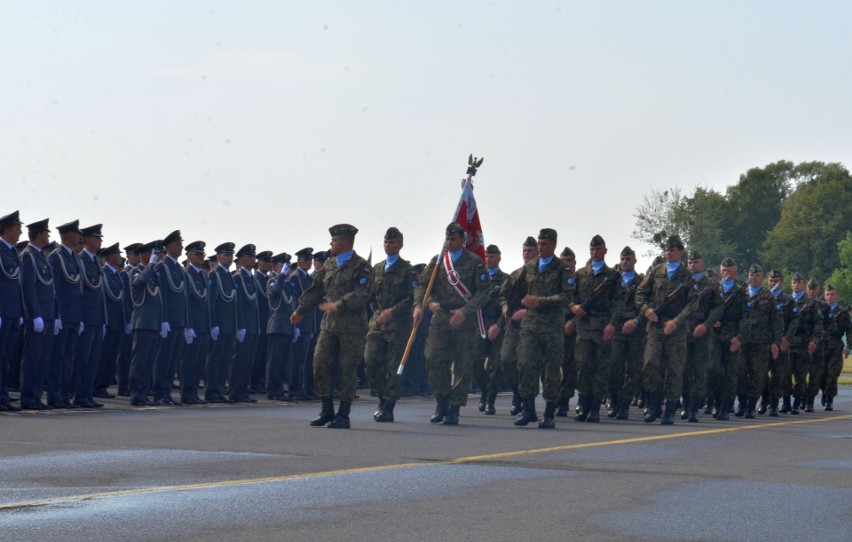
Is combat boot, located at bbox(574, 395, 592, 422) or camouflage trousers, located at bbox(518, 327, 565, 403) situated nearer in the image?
camouflage trousers, located at bbox(518, 327, 565, 403)

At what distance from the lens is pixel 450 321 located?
16219 mm

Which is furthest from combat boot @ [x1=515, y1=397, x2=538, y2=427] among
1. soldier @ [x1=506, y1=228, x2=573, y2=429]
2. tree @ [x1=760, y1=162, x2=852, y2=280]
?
tree @ [x1=760, y1=162, x2=852, y2=280]

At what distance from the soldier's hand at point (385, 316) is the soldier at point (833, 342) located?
1136 cm

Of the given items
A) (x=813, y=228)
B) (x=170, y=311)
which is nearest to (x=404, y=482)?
(x=170, y=311)

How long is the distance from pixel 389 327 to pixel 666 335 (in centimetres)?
382

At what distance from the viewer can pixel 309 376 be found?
22.6m

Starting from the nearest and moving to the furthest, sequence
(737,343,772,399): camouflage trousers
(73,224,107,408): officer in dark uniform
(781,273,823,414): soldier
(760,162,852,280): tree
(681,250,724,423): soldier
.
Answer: (73,224,107,408): officer in dark uniform < (681,250,724,423): soldier < (737,343,772,399): camouflage trousers < (781,273,823,414): soldier < (760,162,852,280): tree

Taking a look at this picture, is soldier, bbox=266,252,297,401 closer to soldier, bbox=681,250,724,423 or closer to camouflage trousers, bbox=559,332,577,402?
camouflage trousers, bbox=559,332,577,402

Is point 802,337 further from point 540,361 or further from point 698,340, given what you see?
point 540,361

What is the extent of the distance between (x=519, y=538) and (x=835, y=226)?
102 m

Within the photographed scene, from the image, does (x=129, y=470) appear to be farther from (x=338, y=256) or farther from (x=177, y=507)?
(x=338, y=256)

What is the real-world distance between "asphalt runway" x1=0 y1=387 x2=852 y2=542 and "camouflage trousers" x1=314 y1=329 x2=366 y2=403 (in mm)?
418

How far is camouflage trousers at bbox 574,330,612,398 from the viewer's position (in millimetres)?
18000

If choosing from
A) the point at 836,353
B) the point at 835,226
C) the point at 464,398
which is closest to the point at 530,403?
the point at 464,398
